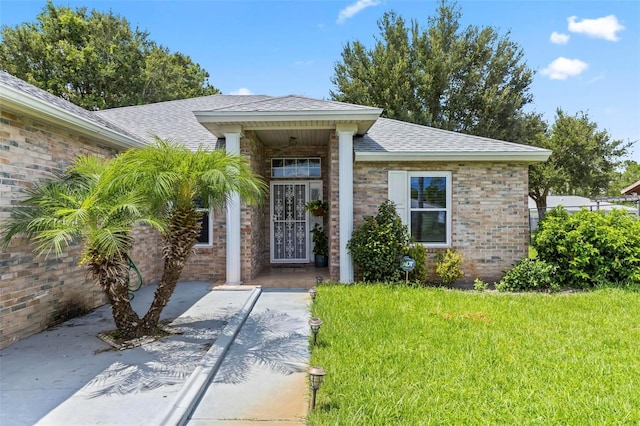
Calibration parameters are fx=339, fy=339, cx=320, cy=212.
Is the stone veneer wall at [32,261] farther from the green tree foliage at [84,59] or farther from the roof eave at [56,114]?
the green tree foliage at [84,59]

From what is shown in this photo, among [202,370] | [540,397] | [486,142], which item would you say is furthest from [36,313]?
[486,142]

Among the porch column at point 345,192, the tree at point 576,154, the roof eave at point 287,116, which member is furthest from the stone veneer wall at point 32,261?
the tree at point 576,154

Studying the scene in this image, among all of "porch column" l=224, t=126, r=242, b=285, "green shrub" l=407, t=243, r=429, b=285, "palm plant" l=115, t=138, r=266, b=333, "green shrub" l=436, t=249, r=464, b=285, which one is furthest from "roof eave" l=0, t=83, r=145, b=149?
"green shrub" l=436, t=249, r=464, b=285

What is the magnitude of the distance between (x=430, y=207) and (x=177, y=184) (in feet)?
19.5

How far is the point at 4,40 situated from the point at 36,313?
19652 millimetres

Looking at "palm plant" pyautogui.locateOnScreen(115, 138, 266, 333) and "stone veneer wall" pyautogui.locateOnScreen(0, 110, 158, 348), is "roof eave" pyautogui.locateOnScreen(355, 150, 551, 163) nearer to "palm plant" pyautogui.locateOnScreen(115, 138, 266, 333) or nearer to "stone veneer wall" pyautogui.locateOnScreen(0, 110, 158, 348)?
"palm plant" pyautogui.locateOnScreen(115, 138, 266, 333)

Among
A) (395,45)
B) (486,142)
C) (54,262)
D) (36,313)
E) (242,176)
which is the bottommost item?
(36,313)

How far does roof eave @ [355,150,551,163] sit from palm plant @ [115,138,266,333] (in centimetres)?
387

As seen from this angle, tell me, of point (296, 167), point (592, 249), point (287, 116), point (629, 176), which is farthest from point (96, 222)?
point (629, 176)

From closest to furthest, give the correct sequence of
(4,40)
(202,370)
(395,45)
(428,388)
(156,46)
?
(428,388)
(202,370)
(4,40)
(395,45)
(156,46)

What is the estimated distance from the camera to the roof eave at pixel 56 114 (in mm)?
3867

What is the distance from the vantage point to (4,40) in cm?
1681

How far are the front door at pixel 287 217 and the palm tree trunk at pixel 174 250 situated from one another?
552 cm

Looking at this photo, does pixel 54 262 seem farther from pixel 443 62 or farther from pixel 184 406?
pixel 443 62
